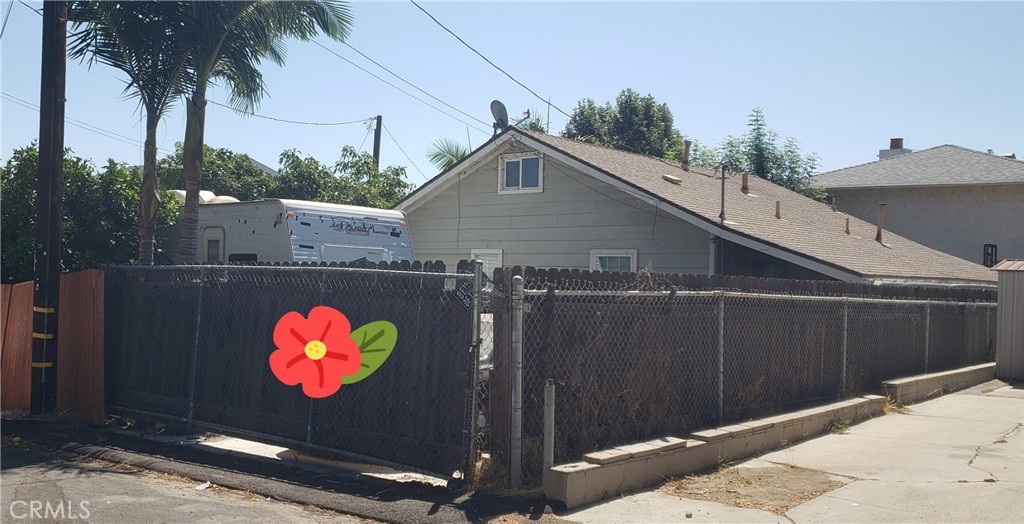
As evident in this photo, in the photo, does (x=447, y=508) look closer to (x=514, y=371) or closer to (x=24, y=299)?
(x=514, y=371)

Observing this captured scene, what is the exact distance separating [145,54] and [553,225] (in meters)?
7.79

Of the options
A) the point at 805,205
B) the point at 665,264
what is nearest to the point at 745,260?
the point at 665,264

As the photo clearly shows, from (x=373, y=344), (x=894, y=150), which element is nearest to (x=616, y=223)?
(x=373, y=344)

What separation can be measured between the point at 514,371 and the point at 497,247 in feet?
36.0

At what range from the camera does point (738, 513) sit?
6.35m

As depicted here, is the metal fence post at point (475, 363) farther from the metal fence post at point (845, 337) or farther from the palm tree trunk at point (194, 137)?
the palm tree trunk at point (194, 137)

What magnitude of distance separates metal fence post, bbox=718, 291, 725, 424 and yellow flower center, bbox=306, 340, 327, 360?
12.4 ft

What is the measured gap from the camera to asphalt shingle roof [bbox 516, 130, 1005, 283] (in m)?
14.8

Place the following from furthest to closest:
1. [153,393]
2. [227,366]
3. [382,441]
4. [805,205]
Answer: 1. [805,205]
2. [153,393]
3. [227,366]
4. [382,441]

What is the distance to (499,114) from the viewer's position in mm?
17828

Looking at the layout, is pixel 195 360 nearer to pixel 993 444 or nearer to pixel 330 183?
pixel 993 444

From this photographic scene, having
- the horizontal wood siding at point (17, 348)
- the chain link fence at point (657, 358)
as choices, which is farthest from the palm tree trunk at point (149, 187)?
the chain link fence at point (657, 358)

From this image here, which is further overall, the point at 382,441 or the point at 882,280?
the point at 882,280

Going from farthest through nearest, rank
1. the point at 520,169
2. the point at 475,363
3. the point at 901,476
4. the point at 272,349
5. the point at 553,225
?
the point at 520,169 → the point at 553,225 → the point at 272,349 → the point at 901,476 → the point at 475,363
